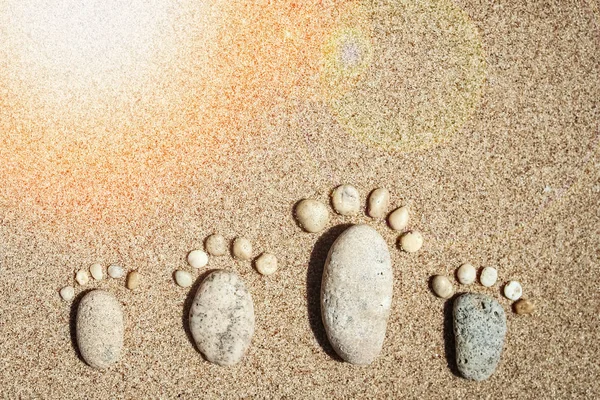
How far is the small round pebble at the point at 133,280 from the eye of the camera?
2135mm

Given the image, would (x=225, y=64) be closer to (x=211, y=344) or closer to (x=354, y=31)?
(x=354, y=31)

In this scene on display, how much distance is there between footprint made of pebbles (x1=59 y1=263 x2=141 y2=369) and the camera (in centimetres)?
209

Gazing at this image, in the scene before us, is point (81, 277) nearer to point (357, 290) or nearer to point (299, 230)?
point (299, 230)

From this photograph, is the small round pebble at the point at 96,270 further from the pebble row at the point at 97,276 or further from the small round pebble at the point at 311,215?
the small round pebble at the point at 311,215

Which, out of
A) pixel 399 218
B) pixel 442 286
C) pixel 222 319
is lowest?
pixel 442 286

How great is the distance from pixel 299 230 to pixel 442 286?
0.56 m

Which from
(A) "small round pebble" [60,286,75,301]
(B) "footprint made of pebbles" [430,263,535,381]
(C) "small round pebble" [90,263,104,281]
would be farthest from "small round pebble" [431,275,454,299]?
(A) "small round pebble" [60,286,75,301]

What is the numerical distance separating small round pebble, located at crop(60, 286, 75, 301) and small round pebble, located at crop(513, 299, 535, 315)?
5.45 feet

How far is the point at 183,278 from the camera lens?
213 centimetres

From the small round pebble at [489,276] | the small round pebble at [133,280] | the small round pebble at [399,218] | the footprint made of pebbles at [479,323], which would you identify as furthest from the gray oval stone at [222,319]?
the small round pebble at [489,276]

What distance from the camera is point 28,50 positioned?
221cm

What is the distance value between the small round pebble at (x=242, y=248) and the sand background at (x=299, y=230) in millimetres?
41

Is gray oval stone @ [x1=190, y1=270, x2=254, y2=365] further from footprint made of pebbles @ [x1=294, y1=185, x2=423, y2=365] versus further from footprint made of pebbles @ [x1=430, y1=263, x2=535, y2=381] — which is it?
footprint made of pebbles @ [x1=430, y1=263, x2=535, y2=381]

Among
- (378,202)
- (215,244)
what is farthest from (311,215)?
(215,244)
